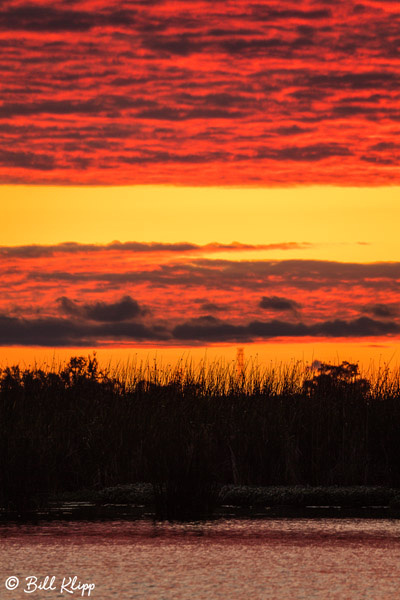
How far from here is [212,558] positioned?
31.4 ft

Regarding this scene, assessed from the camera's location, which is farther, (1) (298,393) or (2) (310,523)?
(1) (298,393)

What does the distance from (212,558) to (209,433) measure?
8.12 metres

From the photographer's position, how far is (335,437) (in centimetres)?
1745

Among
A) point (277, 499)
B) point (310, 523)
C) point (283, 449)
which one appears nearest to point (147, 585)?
point (310, 523)

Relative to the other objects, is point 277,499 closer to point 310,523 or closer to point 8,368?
point 310,523

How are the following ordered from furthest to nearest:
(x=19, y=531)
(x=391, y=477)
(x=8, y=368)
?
(x=8, y=368) < (x=391, y=477) < (x=19, y=531)

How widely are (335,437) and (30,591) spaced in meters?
10.0

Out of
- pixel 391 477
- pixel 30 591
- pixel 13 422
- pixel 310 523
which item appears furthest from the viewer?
pixel 13 422

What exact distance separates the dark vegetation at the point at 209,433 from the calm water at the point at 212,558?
228 centimetres

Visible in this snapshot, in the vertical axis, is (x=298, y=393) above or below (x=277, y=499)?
above
